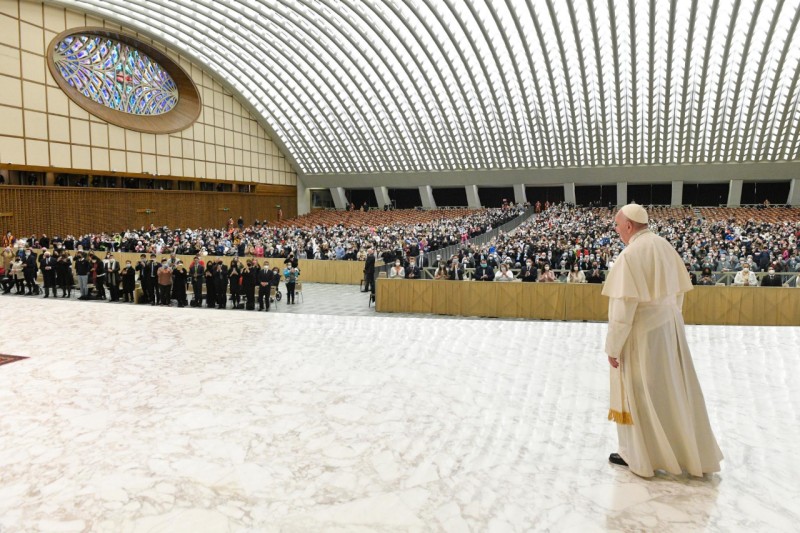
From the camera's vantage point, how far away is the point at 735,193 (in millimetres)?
42000

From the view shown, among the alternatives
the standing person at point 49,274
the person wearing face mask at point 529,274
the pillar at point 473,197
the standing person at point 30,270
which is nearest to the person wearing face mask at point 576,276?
the person wearing face mask at point 529,274

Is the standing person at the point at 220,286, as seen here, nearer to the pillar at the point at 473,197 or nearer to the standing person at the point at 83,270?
the standing person at the point at 83,270

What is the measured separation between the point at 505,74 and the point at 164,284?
85.2ft

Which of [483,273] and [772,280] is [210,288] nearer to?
[483,273]

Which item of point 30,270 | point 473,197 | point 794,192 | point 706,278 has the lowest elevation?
point 706,278

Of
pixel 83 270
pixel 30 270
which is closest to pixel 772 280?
pixel 83 270

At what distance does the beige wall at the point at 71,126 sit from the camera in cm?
2647

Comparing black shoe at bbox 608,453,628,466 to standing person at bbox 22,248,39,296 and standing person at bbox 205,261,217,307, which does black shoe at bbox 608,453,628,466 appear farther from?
standing person at bbox 22,248,39,296

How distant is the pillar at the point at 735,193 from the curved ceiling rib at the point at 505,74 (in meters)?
2.66

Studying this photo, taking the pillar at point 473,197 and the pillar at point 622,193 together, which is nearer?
the pillar at point 622,193

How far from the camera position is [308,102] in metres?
41.2

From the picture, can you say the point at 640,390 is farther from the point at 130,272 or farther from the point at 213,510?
the point at 130,272

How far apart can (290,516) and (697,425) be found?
2589 mm

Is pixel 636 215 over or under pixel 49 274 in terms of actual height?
over
